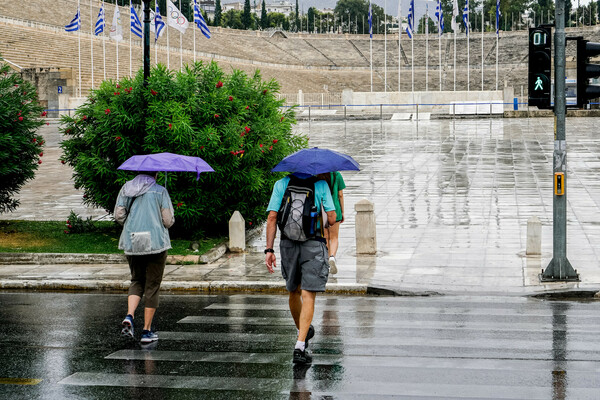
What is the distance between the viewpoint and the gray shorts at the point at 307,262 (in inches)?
320

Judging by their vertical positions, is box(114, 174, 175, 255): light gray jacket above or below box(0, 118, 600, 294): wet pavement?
above

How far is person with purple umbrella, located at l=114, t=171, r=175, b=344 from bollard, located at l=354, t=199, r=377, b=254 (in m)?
6.22

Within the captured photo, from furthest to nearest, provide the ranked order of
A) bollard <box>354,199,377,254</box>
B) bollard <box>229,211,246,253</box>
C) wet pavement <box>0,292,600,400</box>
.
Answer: bollard <box>229,211,246,253</box>, bollard <box>354,199,377,254</box>, wet pavement <box>0,292,600,400</box>

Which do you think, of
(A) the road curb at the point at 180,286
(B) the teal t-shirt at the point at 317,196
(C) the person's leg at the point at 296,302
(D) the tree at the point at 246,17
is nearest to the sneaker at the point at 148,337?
(C) the person's leg at the point at 296,302

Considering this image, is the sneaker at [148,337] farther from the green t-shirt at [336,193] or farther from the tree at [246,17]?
the tree at [246,17]

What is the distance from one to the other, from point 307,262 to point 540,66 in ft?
20.4

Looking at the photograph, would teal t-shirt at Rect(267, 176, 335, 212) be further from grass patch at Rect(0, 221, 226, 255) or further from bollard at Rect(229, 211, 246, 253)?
bollard at Rect(229, 211, 246, 253)

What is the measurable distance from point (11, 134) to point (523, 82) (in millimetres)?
90076

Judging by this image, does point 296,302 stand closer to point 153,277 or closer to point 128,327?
point 153,277

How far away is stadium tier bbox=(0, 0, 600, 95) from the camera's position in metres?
74.9

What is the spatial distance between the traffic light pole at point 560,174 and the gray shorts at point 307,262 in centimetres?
555

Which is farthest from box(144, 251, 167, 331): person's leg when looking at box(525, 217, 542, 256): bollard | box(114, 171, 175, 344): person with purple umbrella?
box(525, 217, 542, 256): bollard

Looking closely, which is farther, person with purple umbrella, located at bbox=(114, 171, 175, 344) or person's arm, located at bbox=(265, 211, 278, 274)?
person with purple umbrella, located at bbox=(114, 171, 175, 344)

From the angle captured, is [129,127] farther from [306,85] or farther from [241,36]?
[241,36]
